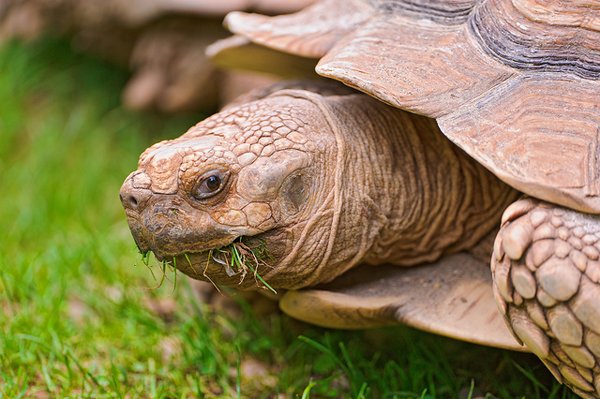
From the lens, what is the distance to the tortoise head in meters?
2.00

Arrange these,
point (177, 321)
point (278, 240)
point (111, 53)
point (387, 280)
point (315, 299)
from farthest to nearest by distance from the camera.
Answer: point (111, 53) → point (177, 321) → point (387, 280) → point (315, 299) → point (278, 240)

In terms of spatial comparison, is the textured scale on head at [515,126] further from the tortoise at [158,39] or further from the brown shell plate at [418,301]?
the tortoise at [158,39]

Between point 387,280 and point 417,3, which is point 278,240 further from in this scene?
point 417,3

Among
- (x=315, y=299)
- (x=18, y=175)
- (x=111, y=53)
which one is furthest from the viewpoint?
(x=111, y=53)

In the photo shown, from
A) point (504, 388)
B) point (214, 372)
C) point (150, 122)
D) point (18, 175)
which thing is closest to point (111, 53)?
point (150, 122)

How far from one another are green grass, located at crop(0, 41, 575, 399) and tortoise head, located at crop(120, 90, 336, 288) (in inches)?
15.8

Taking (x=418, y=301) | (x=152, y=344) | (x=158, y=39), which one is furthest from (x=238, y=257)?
(x=158, y=39)

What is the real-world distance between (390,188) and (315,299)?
0.37 meters

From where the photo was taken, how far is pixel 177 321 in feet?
9.15

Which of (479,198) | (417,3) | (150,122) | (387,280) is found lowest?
(150,122)

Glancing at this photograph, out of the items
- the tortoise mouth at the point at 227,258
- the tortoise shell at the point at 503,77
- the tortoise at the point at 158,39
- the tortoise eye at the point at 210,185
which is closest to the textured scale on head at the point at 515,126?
the tortoise shell at the point at 503,77

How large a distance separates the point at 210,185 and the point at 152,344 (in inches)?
32.2

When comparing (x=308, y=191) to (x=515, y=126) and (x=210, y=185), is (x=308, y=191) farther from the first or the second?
(x=515, y=126)

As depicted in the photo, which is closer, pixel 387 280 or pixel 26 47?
pixel 387 280
